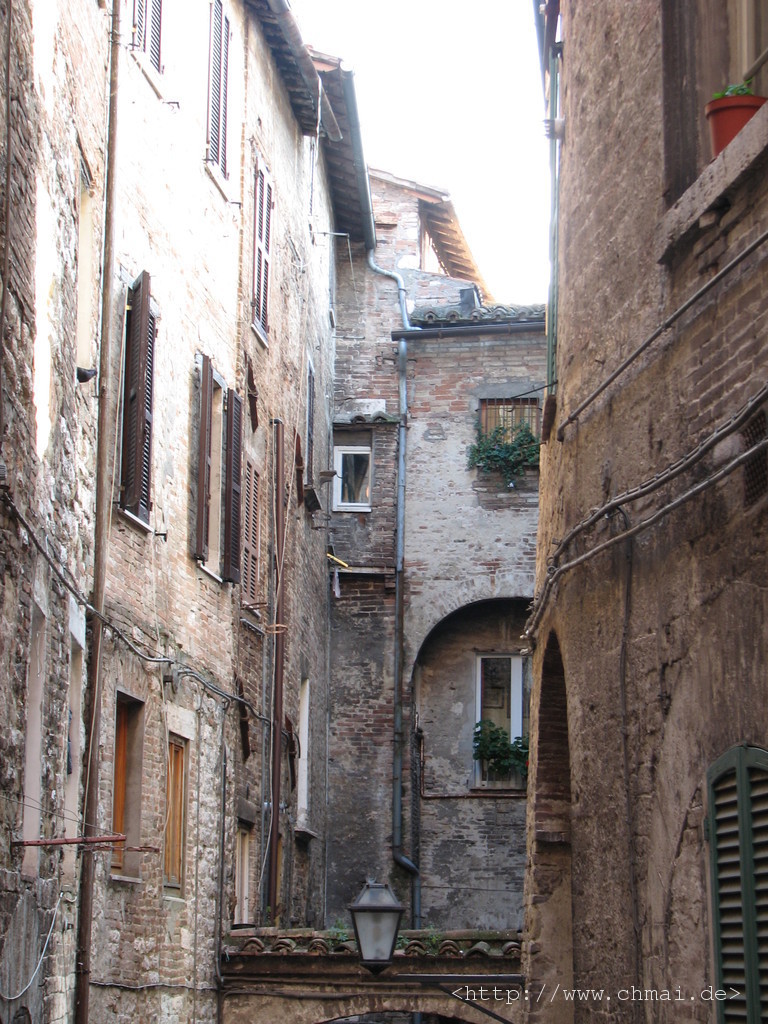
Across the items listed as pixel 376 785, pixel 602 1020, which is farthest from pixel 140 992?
pixel 376 785

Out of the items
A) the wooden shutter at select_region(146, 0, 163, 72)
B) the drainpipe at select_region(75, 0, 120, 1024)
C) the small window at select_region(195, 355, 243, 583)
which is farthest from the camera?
the small window at select_region(195, 355, 243, 583)

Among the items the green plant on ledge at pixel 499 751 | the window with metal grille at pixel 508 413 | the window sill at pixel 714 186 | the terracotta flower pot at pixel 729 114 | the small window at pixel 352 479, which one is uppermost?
the window with metal grille at pixel 508 413

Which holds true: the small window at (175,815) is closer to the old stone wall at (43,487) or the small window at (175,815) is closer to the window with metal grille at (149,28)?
the old stone wall at (43,487)

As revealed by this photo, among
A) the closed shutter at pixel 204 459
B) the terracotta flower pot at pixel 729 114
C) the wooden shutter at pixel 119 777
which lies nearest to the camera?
the terracotta flower pot at pixel 729 114

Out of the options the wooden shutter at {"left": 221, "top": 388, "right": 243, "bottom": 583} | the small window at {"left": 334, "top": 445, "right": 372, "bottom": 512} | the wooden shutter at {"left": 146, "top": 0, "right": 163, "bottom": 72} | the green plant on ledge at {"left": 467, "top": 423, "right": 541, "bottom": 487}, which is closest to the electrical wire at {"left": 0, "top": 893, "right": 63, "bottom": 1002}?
the wooden shutter at {"left": 221, "top": 388, "right": 243, "bottom": 583}

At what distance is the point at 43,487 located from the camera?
7.86 metres

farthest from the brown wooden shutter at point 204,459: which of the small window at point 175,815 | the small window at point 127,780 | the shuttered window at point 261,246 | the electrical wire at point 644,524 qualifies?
the electrical wire at point 644,524

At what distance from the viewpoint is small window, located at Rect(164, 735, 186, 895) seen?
11078 millimetres

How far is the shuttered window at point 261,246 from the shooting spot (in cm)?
1460

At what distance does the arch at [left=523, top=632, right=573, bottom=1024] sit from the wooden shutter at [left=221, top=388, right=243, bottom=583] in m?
4.92

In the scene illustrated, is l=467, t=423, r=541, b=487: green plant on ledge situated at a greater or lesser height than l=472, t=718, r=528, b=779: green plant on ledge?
greater

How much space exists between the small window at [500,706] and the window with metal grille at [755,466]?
13.7 meters

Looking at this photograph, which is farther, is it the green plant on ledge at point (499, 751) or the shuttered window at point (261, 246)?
the green plant on ledge at point (499, 751)

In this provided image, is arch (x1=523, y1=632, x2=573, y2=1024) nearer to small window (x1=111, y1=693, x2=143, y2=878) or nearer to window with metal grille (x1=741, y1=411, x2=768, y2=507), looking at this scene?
window with metal grille (x1=741, y1=411, x2=768, y2=507)
